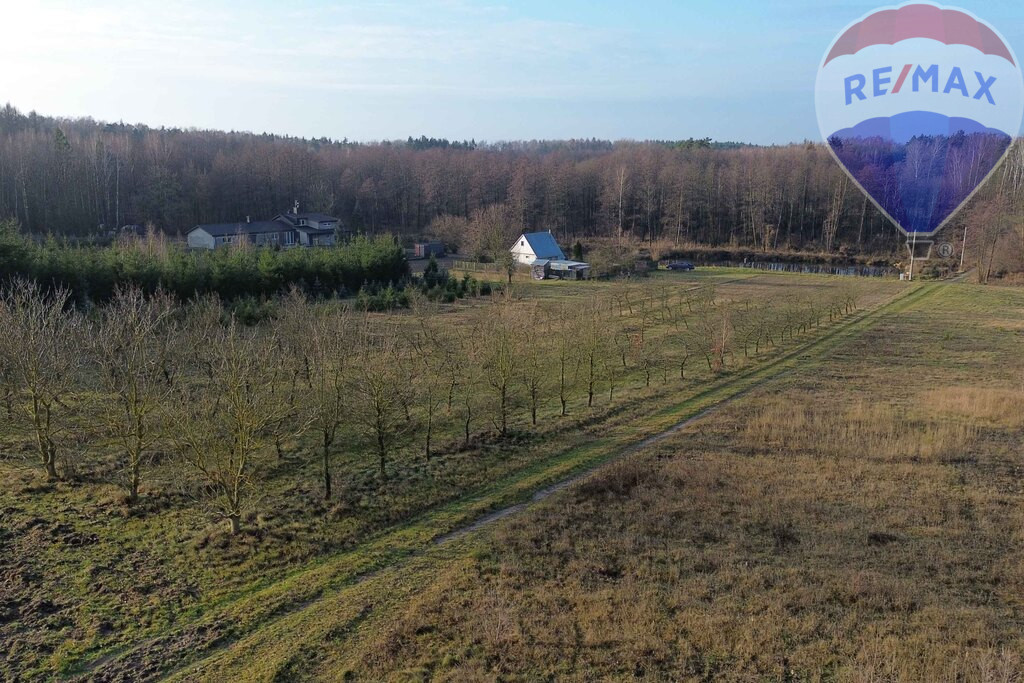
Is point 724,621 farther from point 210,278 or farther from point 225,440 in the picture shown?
point 210,278

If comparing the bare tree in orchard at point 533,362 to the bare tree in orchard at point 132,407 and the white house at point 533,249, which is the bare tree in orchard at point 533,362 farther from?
the white house at point 533,249

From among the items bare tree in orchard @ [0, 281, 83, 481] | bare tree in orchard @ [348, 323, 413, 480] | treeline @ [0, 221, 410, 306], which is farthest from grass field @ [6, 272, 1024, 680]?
treeline @ [0, 221, 410, 306]

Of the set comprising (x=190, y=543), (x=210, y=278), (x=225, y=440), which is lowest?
(x=190, y=543)

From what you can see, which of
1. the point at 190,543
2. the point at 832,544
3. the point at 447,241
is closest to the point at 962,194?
the point at 447,241

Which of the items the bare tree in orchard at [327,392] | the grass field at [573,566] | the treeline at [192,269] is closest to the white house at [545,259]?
the treeline at [192,269]

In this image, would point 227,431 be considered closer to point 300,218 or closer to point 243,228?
point 243,228

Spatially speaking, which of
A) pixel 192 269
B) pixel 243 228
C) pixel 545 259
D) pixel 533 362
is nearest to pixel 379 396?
pixel 533 362
